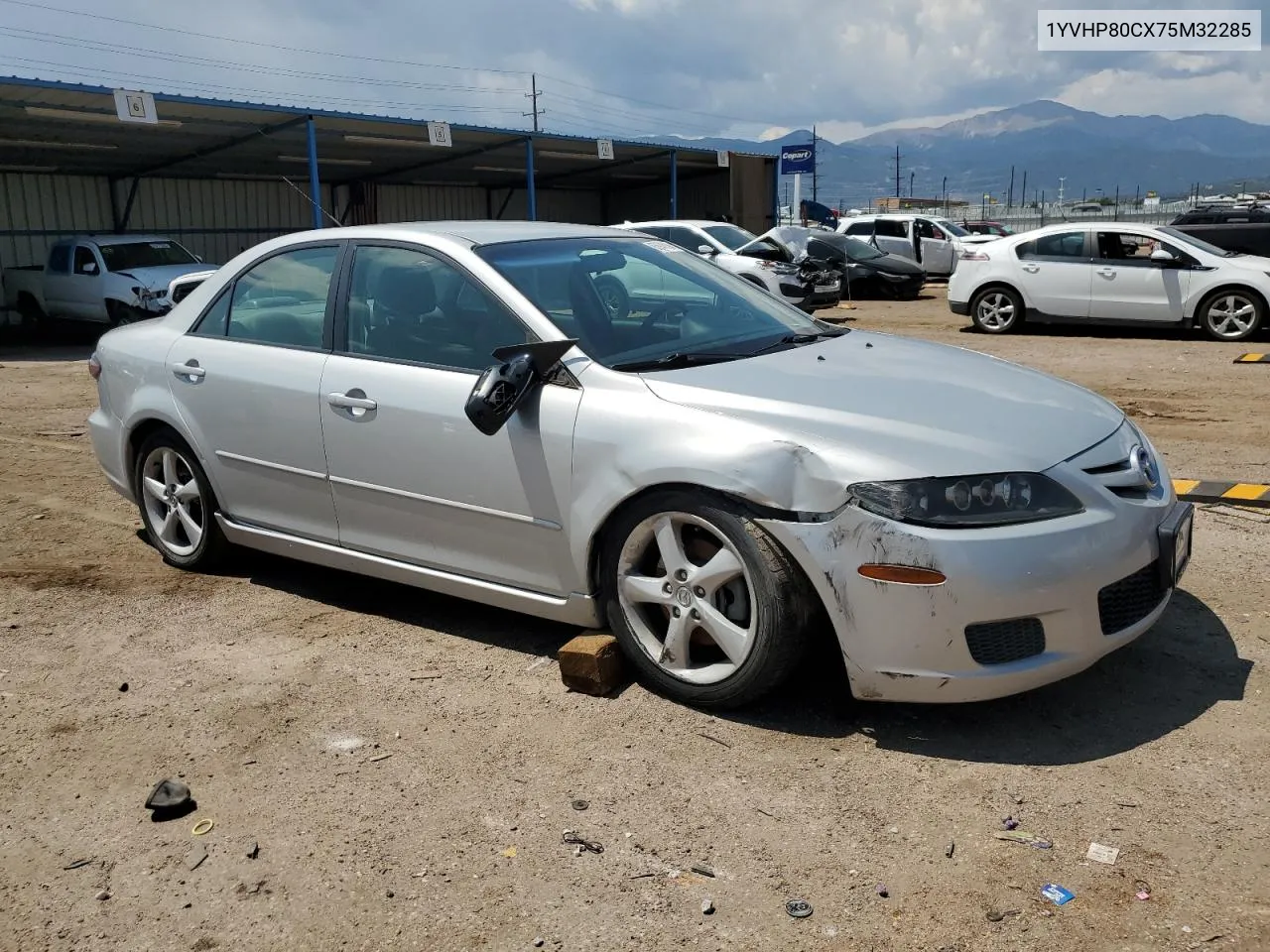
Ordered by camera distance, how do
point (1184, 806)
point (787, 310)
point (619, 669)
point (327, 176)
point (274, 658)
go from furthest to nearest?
point (327, 176), point (787, 310), point (274, 658), point (619, 669), point (1184, 806)

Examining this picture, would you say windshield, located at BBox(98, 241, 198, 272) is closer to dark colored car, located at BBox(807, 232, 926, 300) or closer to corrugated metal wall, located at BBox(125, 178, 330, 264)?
corrugated metal wall, located at BBox(125, 178, 330, 264)

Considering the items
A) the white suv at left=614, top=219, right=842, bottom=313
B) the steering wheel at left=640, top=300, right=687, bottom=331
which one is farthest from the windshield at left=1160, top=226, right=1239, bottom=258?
the steering wheel at left=640, top=300, right=687, bottom=331

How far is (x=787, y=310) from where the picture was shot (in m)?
4.87

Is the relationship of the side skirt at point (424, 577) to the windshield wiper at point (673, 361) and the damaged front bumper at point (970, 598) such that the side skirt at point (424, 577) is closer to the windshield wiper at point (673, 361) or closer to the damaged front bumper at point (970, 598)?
the windshield wiper at point (673, 361)

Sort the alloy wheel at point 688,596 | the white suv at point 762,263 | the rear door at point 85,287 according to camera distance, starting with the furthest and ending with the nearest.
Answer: the rear door at point 85,287, the white suv at point 762,263, the alloy wheel at point 688,596

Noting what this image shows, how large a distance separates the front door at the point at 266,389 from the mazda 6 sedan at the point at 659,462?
1cm

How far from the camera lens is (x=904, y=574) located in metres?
3.23

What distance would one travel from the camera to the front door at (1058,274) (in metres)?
14.5

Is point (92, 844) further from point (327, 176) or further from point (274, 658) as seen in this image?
point (327, 176)

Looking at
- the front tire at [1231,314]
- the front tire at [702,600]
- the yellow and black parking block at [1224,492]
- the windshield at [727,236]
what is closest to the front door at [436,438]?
the front tire at [702,600]

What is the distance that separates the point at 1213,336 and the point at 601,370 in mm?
12452

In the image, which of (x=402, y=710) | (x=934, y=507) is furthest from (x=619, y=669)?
(x=934, y=507)

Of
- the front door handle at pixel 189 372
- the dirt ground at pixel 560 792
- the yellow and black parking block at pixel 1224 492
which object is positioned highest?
the front door handle at pixel 189 372

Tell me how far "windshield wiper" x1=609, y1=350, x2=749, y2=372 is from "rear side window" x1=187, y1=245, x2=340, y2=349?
4.69 ft
